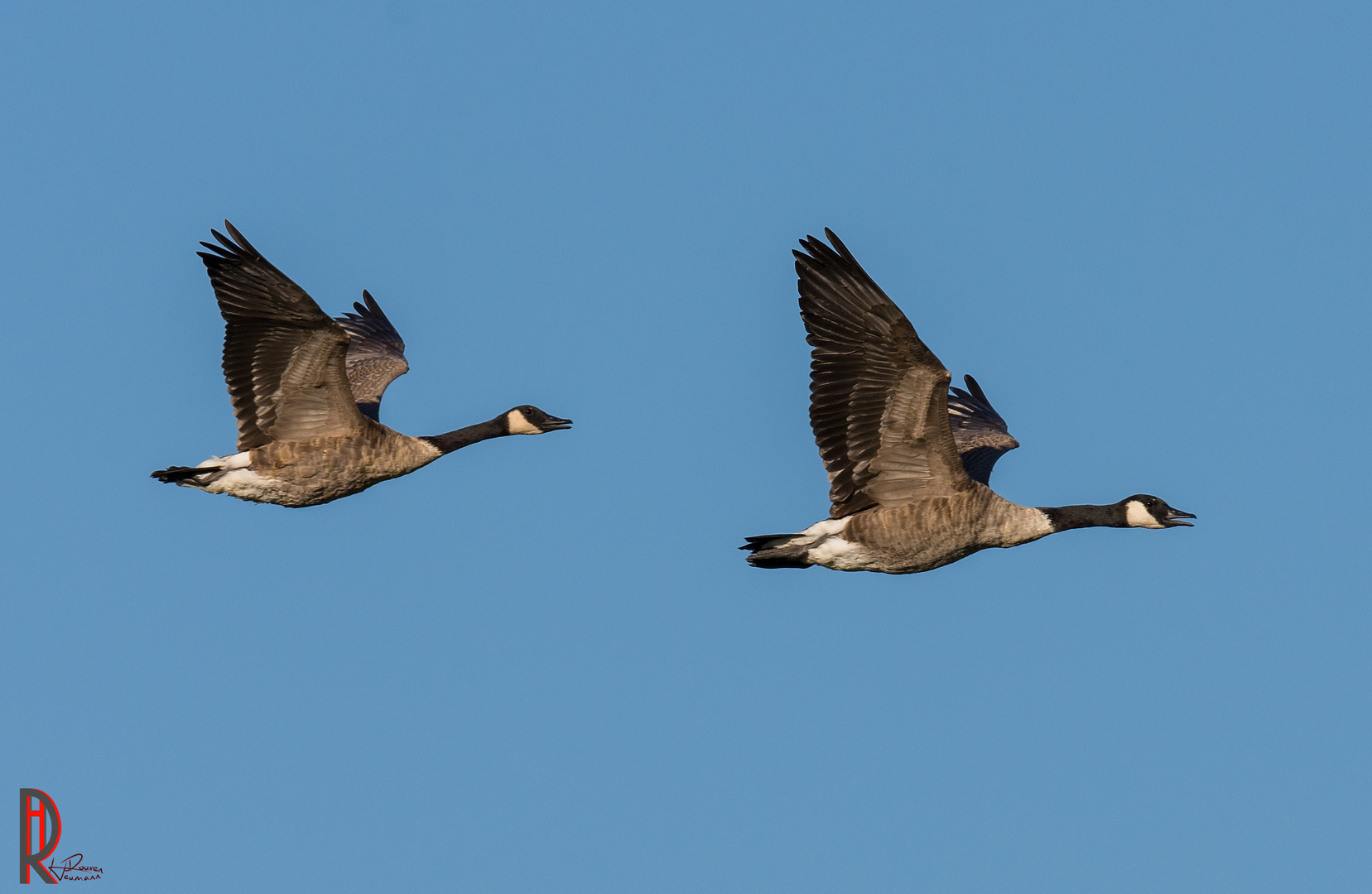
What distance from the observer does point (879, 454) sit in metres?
16.9

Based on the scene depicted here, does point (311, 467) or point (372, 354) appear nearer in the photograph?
point (311, 467)

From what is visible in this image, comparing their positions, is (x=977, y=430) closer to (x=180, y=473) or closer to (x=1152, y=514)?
(x=1152, y=514)

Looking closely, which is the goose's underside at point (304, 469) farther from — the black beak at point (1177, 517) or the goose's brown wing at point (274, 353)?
the black beak at point (1177, 517)

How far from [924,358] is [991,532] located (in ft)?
7.12

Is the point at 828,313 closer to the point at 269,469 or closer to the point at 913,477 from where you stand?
the point at 913,477

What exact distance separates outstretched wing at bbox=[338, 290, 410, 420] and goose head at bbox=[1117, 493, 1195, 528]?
930 cm

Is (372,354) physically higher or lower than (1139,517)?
higher

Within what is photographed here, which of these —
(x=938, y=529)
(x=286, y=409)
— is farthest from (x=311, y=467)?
(x=938, y=529)

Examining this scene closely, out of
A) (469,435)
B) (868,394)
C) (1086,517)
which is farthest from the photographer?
(469,435)

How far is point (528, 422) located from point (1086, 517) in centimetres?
670

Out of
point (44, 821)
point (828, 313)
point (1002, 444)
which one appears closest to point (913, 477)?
point (828, 313)

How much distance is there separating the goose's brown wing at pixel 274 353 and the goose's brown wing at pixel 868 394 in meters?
5.29

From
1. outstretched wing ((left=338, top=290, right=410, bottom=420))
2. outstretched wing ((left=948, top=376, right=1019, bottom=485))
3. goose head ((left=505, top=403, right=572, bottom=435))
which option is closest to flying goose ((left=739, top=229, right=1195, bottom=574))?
outstretched wing ((left=948, top=376, right=1019, bottom=485))

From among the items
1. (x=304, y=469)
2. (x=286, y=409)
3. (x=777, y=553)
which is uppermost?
(x=286, y=409)
